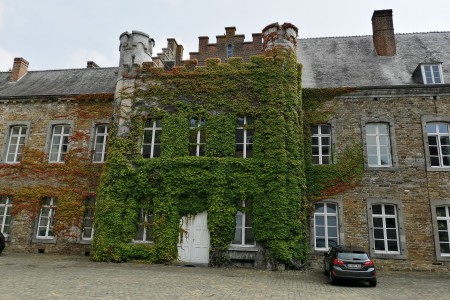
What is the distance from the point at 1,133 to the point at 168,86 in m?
9.80

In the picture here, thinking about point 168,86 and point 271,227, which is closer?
point 271,227

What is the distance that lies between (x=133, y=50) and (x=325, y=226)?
39.2 ft

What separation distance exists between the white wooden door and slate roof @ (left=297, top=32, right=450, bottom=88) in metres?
8.14

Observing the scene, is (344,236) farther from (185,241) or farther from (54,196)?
(54,196)

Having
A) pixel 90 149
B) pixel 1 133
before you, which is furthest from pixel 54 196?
pixel 1 133

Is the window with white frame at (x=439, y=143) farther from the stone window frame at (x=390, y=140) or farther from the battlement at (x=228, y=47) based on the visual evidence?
the battlement at (x=228, y=47)

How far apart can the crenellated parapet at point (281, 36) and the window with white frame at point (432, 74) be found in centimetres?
600

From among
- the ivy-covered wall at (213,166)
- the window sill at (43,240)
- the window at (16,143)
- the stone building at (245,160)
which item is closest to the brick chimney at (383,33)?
the stone building at (245,160)

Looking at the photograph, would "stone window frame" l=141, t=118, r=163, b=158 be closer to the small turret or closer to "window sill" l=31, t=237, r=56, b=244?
the small turret

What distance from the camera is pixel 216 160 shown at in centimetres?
1374

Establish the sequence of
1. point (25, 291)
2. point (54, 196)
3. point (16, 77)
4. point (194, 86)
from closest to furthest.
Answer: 1. point (25, 291)
2. point (194, 86)
3. point (54, 196)
4. point (16, 77)

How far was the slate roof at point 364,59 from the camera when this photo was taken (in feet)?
52.3

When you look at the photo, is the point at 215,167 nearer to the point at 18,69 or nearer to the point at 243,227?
the point at 243,227

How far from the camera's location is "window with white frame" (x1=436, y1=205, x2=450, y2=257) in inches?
530
